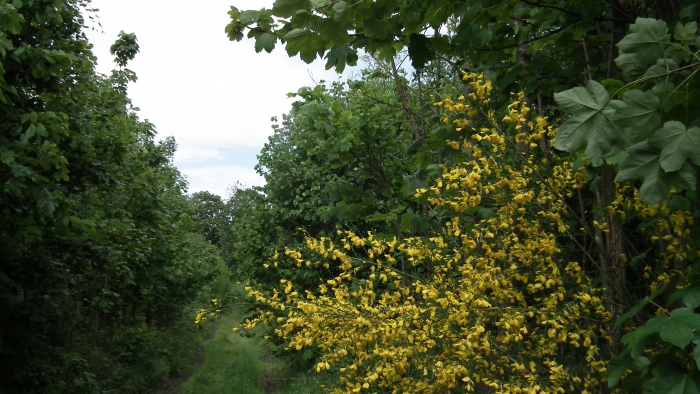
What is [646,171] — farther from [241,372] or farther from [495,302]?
[241,372]

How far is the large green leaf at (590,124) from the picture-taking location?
162cm

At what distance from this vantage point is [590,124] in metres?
1.65

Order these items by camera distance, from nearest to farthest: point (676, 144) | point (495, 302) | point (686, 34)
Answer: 1. point (676, 144)
2. point (686, 34)
3. point (495, 302)

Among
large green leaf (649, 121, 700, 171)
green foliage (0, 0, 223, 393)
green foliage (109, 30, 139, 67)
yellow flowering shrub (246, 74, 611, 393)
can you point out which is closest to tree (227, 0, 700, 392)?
large green leaf (649, 121, 700, 171)

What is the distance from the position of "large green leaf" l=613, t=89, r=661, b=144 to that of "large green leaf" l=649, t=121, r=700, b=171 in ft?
0.19

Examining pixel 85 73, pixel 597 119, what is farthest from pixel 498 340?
pixel 85 73

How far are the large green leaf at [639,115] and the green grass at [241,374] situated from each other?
813 centimetres

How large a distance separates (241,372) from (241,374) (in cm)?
22

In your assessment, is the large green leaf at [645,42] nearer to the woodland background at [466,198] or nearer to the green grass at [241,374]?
the woodland background at [466,198]

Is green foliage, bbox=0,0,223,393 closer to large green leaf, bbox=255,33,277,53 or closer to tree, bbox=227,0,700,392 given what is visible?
large green leaf, bbox=255,33,277,53

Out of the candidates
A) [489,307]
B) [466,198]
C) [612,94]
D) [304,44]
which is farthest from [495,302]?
[304,44]

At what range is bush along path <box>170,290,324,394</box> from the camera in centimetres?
1295

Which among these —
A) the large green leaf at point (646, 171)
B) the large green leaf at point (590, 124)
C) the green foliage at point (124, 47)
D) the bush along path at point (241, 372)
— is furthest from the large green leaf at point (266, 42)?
the green foliage at point (124, 47)

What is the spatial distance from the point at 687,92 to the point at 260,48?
1681mm
